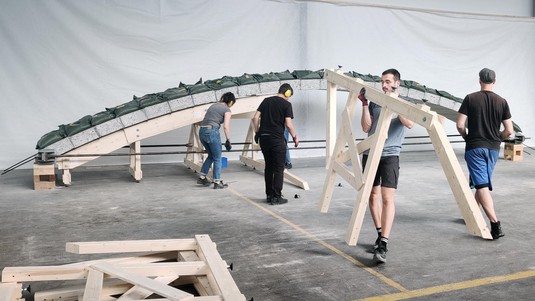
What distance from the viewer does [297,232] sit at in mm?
5504

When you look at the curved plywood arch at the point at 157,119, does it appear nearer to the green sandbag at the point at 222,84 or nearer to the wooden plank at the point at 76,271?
the green sandbag at the point at 222,84

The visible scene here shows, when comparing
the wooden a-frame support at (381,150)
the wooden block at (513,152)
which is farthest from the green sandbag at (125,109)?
the wooden block at (513,152)

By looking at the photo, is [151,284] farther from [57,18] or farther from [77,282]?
[57,18]

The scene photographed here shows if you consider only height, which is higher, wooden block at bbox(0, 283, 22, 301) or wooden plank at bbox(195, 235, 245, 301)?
wooden plank at bbox(195, 235, 245, 301)

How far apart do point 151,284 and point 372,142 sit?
8.07ft

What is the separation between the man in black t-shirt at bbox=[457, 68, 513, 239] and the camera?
508 centimetres

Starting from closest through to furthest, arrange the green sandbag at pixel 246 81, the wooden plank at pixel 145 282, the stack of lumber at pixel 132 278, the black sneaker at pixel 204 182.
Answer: the wooden plank at pixel 145 282
the stack of lumber at pixel 132 278
the black sneaker at pixel 204 182
the green sandbag at pixel 246 81

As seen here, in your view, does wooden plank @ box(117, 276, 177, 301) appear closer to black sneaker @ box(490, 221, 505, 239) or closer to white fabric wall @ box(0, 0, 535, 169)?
black sneaker @ box(490, 221, 505, 239)

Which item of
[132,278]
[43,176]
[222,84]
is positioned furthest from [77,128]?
[132,278]

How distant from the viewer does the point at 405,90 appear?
10.1 metres

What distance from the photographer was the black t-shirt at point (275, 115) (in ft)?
22.7

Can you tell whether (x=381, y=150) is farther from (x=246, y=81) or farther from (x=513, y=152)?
(x=513, y=152)

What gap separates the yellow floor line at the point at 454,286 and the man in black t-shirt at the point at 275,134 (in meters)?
3.39

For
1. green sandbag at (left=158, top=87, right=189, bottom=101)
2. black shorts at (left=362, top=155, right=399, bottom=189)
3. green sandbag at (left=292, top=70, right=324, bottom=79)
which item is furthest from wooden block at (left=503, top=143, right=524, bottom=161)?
black shorts at (left=362, top=155, right=399, bottom=189)
